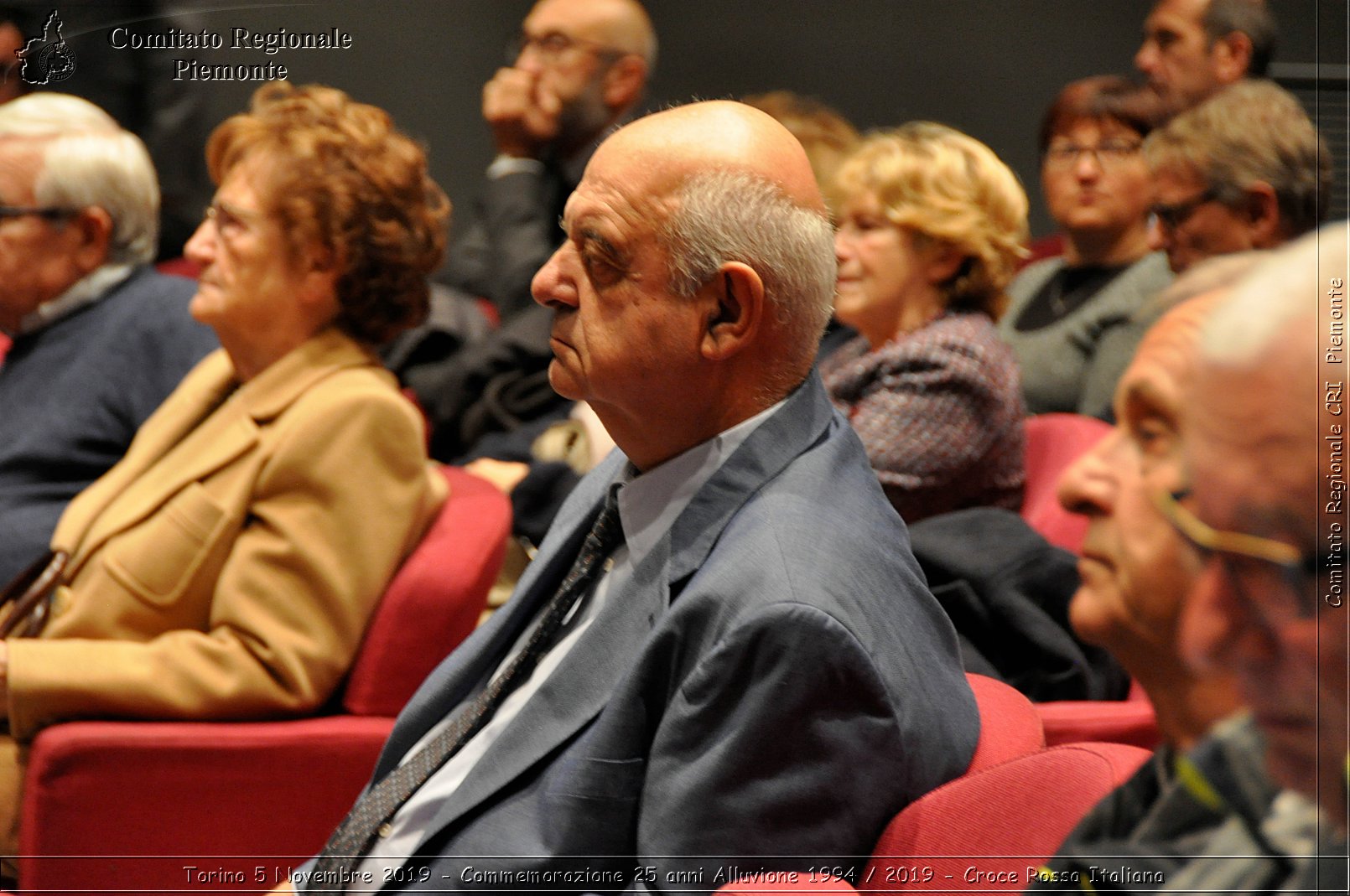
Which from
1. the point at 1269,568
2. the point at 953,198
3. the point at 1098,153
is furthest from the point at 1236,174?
the point at 1098,153

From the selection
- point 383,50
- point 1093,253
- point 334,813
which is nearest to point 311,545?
point 334,813

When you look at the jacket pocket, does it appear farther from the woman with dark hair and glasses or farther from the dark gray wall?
the woman with dark hair and glasses

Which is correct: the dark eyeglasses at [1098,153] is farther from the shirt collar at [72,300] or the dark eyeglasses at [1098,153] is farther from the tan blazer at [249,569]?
the shirt collar at [72,300]

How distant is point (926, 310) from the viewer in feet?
7.67

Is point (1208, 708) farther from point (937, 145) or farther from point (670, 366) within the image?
point (937, 145)

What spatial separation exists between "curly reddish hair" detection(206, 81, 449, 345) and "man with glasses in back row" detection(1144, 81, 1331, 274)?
1.17 m

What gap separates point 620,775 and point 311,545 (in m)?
0.88

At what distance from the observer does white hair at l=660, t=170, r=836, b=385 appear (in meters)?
1.32

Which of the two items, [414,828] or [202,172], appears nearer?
[414,828]

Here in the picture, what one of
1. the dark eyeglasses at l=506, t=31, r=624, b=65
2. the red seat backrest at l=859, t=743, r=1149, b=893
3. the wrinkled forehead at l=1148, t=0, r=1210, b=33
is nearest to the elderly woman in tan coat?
the dark eyeglasses at l=506, t=31, r=624, b=65

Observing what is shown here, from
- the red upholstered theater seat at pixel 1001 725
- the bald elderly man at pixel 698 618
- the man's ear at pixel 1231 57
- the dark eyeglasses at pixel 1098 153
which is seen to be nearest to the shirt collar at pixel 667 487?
the bald elderly man at pixel 698 618

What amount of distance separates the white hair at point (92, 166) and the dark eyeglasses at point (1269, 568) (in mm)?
2392

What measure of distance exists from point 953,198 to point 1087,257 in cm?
82

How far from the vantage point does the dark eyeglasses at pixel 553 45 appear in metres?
2.62
